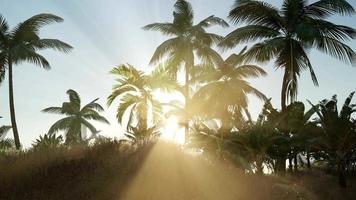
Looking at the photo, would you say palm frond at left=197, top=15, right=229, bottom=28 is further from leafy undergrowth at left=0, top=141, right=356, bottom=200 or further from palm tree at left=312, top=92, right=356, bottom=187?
leafy undergrowth at left=0, top=141, right=356, bottom=200

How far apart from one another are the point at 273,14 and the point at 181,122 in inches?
378

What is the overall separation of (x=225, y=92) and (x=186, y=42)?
4867 mm

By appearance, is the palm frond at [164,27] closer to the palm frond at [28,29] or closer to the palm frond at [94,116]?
the palm frond at [28,29]

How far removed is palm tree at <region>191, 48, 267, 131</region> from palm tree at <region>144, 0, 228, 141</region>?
1.29 metres

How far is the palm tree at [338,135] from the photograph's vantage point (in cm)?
2425

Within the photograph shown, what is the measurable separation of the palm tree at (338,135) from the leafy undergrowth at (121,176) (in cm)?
1312

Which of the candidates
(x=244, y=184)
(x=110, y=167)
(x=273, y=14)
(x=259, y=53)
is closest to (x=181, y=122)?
(x=259, y=53)

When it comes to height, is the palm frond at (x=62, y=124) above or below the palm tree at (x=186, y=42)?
below

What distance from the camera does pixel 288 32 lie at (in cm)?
2469

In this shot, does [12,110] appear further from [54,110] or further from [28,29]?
[54,110]

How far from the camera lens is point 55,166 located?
10.1 metres

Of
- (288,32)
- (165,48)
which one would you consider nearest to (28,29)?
(165,48)

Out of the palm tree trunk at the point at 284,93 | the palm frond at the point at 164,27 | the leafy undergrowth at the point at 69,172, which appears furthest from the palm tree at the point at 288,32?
the leafy undergrowth at the point at 69,172

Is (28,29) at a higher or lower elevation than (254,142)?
higher
